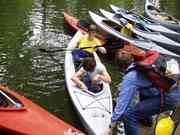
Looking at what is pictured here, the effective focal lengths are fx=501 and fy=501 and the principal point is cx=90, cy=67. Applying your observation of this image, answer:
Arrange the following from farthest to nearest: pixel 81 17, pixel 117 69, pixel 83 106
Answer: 1. pixel 81 17
2. pixel 117 69
3. pixel 83 106

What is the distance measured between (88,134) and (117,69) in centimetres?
592

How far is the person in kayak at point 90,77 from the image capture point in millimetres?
11438

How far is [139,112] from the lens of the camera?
7555mm

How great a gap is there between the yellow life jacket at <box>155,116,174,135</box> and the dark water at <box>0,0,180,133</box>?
363 cm

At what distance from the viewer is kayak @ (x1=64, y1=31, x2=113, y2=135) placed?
31.7 feet

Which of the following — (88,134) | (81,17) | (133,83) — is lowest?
(81,17)

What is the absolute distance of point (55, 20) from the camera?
22.6 metres

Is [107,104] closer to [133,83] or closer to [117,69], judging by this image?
[133,83]

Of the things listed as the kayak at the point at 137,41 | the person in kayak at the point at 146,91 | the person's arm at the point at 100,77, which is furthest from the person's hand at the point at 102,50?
the person in kayak at the point at 146,91

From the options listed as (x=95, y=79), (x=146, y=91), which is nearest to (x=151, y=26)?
(x=95, y=79)

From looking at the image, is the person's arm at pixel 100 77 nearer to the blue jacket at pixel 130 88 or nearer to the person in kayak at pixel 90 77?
the person in kayak at pixel 90 77

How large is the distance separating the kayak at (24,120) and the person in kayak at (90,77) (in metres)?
2.19

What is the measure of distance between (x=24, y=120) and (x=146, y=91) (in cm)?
244

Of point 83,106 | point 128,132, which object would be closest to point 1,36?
point 83,106
